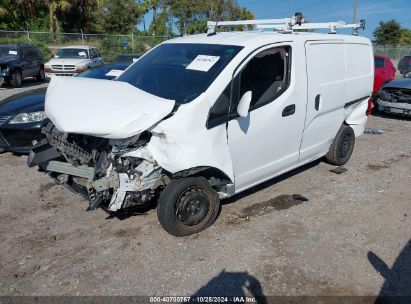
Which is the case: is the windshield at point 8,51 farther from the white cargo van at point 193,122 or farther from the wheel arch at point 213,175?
the wheel arch at point 213,175

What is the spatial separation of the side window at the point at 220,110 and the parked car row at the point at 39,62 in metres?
10.1

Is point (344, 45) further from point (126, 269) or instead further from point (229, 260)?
point (126, 269)

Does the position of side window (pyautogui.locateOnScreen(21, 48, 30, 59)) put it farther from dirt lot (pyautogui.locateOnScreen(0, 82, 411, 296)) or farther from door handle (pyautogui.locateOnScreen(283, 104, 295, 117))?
door handle (pyautogui.locateOnScreen(283, 104, 295, 117))

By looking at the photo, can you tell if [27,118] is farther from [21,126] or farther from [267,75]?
[267,75]

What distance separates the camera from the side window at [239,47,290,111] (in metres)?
4.11

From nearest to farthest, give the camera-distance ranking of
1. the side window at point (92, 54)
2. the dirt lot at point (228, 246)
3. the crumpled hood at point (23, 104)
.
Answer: the dirt lot at point (228, 246)
the crumpled hood at point (23, 104)
the side window at point (92, 54)

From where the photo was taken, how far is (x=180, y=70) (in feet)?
13.4

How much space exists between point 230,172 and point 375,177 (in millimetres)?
2881

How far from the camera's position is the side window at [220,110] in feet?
11.7

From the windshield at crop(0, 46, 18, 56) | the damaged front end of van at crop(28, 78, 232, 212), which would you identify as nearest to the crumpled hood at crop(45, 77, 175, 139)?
the damaged front end of van at crop(28, 78, 232, 212)

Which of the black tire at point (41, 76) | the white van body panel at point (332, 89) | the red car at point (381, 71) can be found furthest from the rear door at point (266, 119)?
the black tire at point (41, 76)

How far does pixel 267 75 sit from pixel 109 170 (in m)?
2.14

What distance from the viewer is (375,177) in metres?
5.60

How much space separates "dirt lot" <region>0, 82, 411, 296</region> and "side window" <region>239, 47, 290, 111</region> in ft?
A: 4.30
